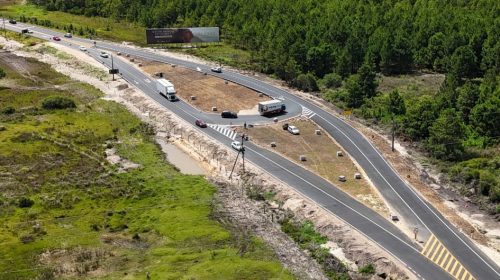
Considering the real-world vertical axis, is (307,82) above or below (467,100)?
below

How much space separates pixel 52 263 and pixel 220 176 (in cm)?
3782

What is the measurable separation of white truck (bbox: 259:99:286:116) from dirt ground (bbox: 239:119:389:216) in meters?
5.97

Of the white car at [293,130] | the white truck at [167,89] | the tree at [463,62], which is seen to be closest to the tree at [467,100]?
the tree at [463,62]

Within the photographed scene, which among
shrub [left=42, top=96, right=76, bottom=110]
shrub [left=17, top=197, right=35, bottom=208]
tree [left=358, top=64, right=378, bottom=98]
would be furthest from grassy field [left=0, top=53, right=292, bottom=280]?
tree [left=358, top=64, right=378, bottom=98]

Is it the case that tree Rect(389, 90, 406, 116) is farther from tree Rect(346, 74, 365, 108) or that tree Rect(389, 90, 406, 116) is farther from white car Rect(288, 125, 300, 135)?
white car Rect(288, 125, 300, 135)

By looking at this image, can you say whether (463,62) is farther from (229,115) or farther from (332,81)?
(229,115)

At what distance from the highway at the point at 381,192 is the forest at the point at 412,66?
1073 centimetres

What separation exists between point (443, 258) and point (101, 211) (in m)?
52.6

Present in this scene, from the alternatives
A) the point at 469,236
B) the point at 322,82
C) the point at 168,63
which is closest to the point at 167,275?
the point at 469,236

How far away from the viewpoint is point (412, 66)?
579ft

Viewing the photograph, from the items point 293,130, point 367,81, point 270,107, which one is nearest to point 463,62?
point 367,81

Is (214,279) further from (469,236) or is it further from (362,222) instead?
(469,236)

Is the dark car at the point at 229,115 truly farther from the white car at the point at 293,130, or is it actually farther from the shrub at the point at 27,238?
the shrub at the point at 27,238

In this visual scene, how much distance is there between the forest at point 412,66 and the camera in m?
114
